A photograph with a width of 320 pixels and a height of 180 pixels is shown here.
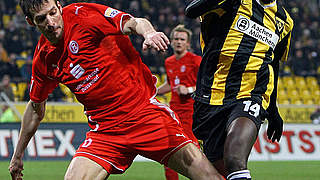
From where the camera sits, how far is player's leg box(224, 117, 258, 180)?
13.6ft

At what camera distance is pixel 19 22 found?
62.3 feet

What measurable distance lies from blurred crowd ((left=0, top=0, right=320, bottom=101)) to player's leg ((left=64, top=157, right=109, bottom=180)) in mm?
11735

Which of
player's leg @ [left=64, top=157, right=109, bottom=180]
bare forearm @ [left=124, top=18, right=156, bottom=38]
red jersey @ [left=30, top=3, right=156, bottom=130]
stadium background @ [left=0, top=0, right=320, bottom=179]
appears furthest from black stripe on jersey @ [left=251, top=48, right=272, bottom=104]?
stadium background @ [left=0, top=0, right=320, bottom=179]

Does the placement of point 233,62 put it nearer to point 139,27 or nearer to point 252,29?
point 252,29

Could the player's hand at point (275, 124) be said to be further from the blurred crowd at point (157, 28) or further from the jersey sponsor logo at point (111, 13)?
the blurred crowd at point (157, 28)

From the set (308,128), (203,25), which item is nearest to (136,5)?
(308,128)

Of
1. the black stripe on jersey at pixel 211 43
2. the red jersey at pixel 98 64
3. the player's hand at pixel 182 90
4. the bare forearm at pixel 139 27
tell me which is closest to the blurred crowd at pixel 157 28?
the player's hand at pixel 182 90

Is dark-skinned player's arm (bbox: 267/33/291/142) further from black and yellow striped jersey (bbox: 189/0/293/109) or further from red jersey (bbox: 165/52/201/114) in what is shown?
red jersey (bbox: 165/52/201/114)

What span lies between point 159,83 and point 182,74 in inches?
336

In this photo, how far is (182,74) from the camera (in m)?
9.03

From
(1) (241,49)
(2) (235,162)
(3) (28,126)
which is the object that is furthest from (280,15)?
(3) (28,126)

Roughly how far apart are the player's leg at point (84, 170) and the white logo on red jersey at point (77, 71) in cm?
62

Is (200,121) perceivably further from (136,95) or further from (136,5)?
(136,5)

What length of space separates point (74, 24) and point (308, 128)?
10.9 metres
